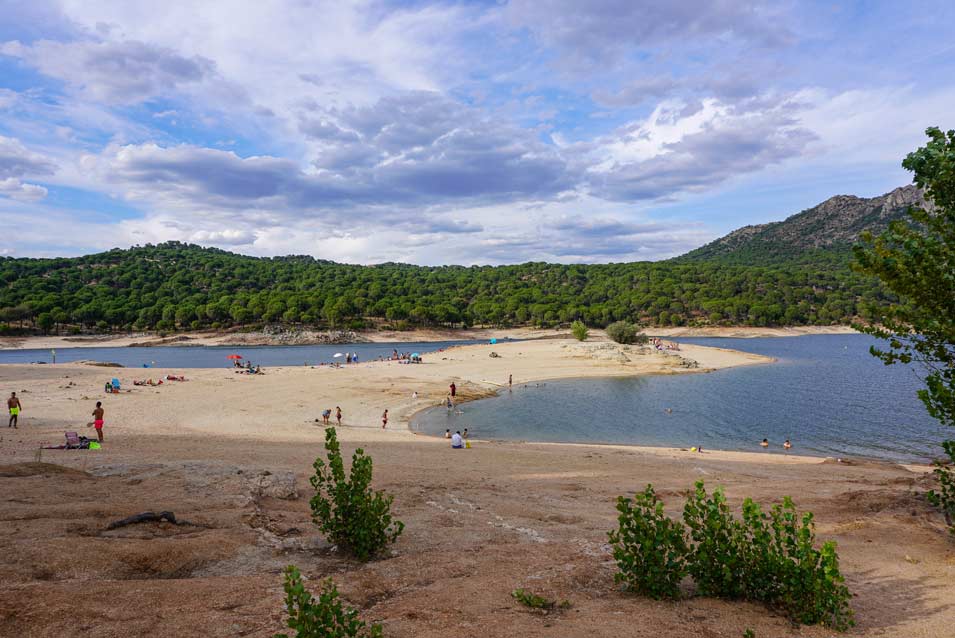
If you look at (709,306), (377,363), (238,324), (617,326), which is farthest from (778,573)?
(709,306)

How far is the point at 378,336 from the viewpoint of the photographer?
4569 inches

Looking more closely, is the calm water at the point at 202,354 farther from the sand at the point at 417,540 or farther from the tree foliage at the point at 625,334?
the sand at the point at 417,540

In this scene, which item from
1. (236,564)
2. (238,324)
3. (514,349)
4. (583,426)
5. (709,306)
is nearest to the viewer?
(236,564)

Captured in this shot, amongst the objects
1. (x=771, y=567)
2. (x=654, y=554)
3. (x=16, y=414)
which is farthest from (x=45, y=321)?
(x=771, y=567)

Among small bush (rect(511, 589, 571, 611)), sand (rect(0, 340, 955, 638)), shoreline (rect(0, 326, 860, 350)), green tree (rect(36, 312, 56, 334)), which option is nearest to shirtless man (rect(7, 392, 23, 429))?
sand (rect(0, 340, 955, 638))

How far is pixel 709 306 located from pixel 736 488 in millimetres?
127213

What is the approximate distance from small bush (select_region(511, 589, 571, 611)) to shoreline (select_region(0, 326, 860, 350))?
89622 mm

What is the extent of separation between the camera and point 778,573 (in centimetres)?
559

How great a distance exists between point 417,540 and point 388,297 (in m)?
133

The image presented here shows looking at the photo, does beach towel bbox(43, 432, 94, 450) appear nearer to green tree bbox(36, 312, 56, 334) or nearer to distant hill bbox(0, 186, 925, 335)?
distant hill bbox(0, 186, 925, 335)

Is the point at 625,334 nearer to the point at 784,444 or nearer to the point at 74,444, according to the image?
the point at 784,444

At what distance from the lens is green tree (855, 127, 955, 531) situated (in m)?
7.80

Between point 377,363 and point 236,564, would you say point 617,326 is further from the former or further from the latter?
point 236,564

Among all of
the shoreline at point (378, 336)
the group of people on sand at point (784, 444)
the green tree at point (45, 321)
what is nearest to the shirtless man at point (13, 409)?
the group of people on sand at point (784, 444)
